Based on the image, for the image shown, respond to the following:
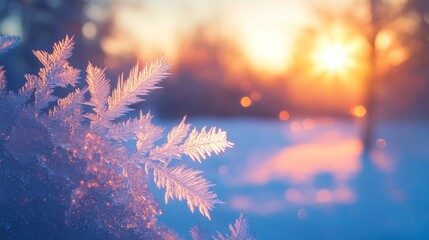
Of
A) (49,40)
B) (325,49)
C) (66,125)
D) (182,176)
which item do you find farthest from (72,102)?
(325,49)

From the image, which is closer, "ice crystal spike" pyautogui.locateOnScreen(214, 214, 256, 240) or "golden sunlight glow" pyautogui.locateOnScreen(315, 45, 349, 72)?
"ice crystal spike" pyautogui.locateOnScreen(214, 214, 256, 240)

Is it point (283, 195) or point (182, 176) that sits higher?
point (283, 195)

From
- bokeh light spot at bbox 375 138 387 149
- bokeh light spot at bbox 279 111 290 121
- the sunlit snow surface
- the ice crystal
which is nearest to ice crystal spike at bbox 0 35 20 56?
the ice crystal

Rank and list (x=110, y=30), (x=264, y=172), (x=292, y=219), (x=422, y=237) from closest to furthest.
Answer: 1. (x=422, y=237)
2. (x=292, y=219)
3. (x=264, y=172)
4. (x=110, y=30)

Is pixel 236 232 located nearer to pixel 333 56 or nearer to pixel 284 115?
pixel 333 56

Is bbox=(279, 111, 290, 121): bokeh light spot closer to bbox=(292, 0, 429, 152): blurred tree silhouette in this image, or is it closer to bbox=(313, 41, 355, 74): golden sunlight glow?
bbox=(313, 41, 355, 74): golden sunlight glow

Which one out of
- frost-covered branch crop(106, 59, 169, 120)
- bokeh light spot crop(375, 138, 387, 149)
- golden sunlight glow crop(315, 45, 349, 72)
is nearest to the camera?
frost-covered branch crop(106, 59, 169, 120)

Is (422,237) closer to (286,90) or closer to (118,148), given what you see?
(118,148)
